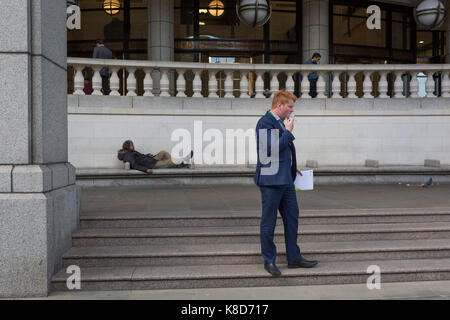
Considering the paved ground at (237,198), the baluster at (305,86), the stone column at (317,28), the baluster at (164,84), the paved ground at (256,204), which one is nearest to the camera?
the paved ground at (256,204)

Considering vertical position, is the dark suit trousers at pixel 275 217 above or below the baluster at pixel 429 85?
below

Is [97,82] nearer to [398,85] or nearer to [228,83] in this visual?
[228,83]

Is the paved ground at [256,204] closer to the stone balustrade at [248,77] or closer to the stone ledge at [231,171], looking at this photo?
the stone ledge at [231,171]

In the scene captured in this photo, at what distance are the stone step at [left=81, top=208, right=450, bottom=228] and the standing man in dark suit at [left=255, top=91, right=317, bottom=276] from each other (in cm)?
130

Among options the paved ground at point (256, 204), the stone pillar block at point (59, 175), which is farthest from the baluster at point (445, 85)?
the stone pillar block at point (59, 175)

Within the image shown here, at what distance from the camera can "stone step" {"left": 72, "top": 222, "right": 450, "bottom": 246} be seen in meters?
5.11

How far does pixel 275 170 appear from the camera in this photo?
4.17m

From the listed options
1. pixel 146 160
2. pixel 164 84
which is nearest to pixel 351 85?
pixel 164 84

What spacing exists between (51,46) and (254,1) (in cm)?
597

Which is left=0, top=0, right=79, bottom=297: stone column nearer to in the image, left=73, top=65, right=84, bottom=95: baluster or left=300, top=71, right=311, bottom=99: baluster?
left=73, top=65, right=84, bottom=95: baluster

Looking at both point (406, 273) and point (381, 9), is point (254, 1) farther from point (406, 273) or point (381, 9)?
point (381, 9)

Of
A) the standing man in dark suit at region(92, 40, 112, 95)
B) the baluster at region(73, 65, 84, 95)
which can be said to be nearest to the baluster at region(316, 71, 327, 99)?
the standing man in dark suit at region(92, 40, 112, 95)

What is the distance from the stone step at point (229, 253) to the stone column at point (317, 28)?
1084 centimetres

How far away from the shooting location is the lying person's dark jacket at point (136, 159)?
9.52 metres
